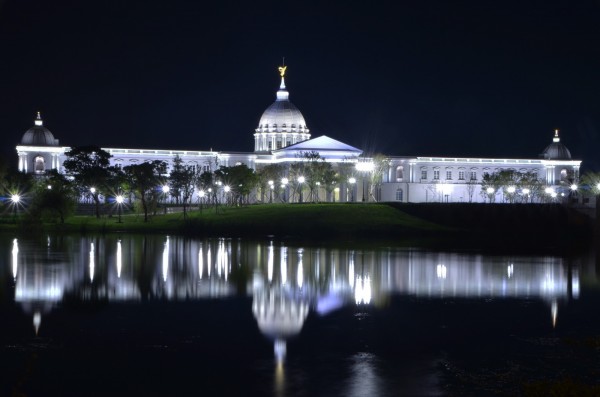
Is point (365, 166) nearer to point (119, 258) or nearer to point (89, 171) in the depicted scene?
point (89, 171)

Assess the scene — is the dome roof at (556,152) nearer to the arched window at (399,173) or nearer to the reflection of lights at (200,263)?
the arched window at (399,173)

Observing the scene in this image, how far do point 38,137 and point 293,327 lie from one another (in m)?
122

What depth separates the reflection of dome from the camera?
75.1 feet

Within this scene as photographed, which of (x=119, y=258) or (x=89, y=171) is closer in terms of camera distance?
(x=119, y=258)

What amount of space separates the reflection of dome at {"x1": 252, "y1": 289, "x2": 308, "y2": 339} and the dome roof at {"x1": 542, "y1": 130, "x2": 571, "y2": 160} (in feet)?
421

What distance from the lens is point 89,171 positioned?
95938mm

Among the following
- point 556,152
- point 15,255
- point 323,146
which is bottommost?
point 15,255

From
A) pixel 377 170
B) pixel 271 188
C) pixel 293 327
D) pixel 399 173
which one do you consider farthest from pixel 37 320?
pixel 399 173

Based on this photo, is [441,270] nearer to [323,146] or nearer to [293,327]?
[293,327]

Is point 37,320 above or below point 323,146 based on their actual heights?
below

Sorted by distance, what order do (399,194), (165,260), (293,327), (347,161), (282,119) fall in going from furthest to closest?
(282,119)
(399,194)
(347,161)
(165,260)
(293,327)

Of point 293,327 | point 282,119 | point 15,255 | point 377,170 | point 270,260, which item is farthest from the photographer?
point 282,119

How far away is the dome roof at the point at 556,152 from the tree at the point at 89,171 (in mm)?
78586

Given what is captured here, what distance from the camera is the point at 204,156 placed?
140250mm
